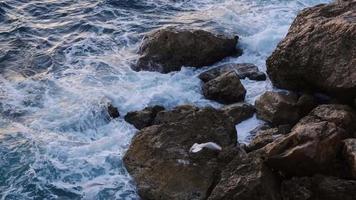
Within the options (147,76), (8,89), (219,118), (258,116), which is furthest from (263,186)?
(8,89)

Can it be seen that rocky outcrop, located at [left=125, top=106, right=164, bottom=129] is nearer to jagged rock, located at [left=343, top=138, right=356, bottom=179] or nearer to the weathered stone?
the weathered stone

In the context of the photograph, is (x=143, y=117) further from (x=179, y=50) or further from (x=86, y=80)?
(x=179, y=50)

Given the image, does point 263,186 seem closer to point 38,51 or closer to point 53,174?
point 53,174

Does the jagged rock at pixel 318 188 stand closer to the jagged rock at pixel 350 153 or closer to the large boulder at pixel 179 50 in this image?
the jagged rock at pixel 350 153

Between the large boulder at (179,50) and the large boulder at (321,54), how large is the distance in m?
2.02

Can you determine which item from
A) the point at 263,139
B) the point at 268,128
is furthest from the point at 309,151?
the point at 268,128

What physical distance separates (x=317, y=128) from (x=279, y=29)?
6.83 metres

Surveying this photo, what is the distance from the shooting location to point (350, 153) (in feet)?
24.5

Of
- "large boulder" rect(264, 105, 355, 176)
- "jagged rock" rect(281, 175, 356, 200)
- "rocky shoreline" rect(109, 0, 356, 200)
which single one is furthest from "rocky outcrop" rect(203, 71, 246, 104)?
"jagged rock" rect(281, 175, 356, 200)

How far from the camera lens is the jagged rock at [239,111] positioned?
1026 centimetres

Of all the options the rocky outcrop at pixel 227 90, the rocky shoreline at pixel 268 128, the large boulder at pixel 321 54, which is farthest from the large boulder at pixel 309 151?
the rocky outcrop at pixel 227 90

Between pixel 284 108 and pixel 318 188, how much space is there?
275 centimetres

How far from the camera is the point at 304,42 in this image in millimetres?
10164

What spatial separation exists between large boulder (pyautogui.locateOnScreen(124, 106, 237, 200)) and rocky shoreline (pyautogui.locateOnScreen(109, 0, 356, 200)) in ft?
0.05
